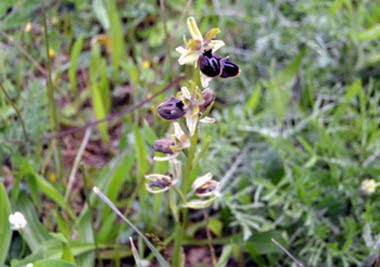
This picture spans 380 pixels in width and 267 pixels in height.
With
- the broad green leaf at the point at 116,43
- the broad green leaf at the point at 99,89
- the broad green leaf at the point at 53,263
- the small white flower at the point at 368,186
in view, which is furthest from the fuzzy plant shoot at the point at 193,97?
the broad green leaf at the point at 116,43

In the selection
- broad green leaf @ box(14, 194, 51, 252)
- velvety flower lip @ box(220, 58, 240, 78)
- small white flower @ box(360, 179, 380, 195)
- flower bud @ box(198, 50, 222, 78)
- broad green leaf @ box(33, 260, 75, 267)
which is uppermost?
flower bud @ box(198, 50, 222, 78)

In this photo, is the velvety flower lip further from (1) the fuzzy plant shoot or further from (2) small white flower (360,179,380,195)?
(2) small white flower (360,179,380,195)

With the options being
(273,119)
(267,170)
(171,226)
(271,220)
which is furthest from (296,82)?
(171,226)

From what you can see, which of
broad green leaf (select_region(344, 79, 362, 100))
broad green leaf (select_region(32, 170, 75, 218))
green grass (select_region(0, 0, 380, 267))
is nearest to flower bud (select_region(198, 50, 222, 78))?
green grass (select_region(0, 0, 380, 267))

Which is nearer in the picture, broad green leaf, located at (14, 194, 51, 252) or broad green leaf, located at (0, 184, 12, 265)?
broad green leaf, located at (0, 184, 12, 265)

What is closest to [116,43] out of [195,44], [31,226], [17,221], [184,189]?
[31,226]

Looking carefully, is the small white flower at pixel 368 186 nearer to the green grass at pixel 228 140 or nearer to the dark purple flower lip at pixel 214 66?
the green grass at pixel 228 140

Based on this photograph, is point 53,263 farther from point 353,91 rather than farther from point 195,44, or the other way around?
point 353,91
